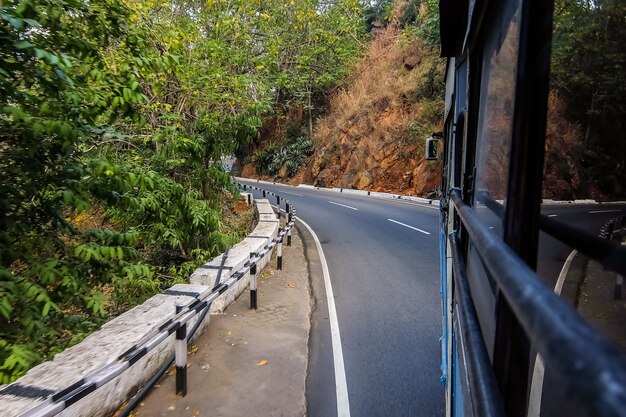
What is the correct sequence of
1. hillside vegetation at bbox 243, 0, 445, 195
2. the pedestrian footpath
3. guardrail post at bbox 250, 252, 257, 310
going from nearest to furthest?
the pedestrian footpath
guardrail post at bbox 250, 252, 257, 310
hillside vegetation at bbox 243, 0, 445, 195

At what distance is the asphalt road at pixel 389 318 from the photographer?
149cm

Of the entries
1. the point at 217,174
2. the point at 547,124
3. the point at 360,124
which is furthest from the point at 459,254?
the point at 360,124

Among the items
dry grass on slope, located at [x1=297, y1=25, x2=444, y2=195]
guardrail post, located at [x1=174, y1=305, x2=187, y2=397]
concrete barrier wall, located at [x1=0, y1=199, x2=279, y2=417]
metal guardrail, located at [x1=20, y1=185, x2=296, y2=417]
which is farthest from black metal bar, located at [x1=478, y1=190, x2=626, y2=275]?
dry grass on slope, located at [x1=297, y1=25, x2=444, y2=195]

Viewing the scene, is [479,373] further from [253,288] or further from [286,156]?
[286,156]

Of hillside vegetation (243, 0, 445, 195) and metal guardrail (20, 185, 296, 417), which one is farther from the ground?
hillside vegetation (243, 0, 445, 195)

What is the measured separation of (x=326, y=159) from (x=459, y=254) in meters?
34.3

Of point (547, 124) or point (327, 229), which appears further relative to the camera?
point (327, 229)

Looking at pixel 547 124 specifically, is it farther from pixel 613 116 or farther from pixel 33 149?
pixel 33 149

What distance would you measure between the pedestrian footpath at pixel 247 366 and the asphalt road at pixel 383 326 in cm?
26

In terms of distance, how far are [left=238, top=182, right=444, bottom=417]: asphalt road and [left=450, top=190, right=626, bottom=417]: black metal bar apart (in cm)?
396

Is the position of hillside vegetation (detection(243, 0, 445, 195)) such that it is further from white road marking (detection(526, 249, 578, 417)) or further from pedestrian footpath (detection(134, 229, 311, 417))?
white road marking (detection(526, 249, 578, 417))

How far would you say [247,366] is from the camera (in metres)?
4.88

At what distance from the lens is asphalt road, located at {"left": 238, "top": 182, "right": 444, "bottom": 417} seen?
4.39 m

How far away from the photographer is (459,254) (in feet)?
Answer: 8.33
